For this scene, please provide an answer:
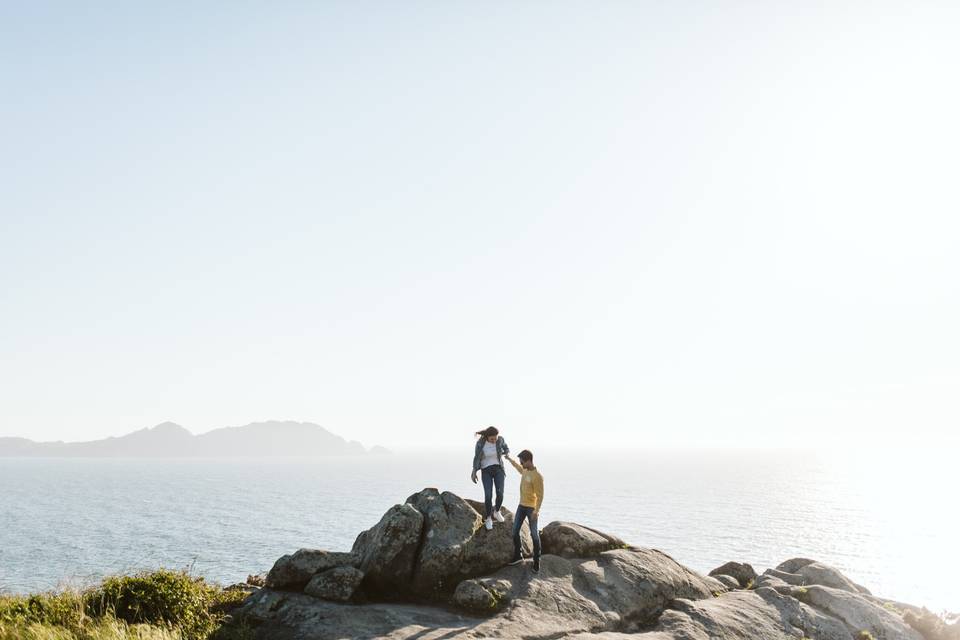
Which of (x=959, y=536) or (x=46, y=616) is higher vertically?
(x=46, y=616)

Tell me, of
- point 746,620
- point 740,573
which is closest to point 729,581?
point 740,573

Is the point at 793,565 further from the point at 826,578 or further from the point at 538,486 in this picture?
the point at 538,486

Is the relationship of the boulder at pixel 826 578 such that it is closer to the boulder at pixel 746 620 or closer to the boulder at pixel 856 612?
the boulder at pixel 856 612

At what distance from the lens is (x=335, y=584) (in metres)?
18.6

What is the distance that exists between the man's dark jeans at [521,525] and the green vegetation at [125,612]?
30.0 feet

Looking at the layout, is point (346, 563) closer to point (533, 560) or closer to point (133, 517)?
point (533, 560)

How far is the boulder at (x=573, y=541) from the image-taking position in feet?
74.0

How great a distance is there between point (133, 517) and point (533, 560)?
142216 mm

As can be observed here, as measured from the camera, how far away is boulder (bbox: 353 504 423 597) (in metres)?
19.7

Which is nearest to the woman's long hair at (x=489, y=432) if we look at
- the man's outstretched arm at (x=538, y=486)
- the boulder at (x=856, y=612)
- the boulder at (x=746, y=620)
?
the man's outstretched arm at (x=538, y=486)

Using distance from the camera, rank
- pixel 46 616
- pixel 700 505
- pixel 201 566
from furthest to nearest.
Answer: pixel 700 505, pixel 201 566, pixel 46 616

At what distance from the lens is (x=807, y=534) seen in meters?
121

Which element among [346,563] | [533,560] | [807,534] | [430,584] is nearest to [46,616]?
[346,563]

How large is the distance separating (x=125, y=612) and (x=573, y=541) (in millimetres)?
14846
